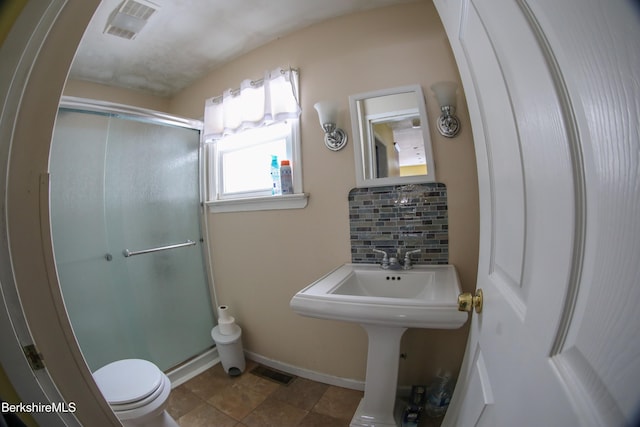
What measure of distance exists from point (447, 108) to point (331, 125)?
57 cm

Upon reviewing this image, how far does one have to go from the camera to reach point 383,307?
2.65ft

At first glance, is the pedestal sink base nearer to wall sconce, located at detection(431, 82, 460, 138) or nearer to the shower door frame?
wall sconce, located at detection(431, 82, 460, 138)

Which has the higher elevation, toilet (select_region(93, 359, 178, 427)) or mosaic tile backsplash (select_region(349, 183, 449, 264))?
mosaic tile backsplash (select_region(349, 183, 449, 264))

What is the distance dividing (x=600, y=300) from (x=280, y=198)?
1.39 m

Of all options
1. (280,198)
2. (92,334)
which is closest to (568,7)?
(280,198)

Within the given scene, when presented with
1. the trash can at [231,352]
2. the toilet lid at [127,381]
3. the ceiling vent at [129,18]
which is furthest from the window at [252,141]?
the toilet lid at [127,381]

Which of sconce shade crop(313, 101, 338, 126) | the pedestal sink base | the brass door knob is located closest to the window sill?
sconce shade crop(313, 101, 338, 126)

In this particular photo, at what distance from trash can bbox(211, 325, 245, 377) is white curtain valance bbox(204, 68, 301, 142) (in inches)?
56.2

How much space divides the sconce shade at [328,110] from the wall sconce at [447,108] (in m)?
0.49

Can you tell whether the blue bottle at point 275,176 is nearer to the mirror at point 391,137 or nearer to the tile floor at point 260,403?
the mirror at point 391,137

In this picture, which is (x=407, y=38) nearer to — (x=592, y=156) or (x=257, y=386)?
(x=592, y=156)

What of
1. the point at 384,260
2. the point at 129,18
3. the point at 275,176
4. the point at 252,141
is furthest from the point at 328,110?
the point at 129,18

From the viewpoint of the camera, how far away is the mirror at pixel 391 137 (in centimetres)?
117

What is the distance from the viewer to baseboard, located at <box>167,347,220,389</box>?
1.58 m
